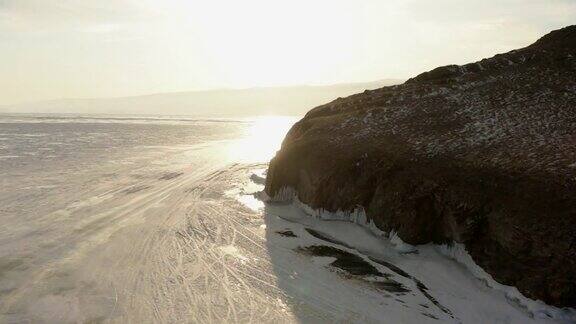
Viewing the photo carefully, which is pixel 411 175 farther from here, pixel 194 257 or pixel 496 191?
pixel 194 257

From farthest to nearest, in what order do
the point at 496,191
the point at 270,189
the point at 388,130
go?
1. the point at 270,189
2. the point at 388,130
3. the point at 496,191

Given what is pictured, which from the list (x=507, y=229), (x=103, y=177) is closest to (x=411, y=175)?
(x=507, y=229)

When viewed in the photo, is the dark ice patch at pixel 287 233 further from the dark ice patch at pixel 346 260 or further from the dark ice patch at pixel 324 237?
the dark ice patch at pixel 346 260

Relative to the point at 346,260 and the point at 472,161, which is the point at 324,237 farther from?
the point at 472,161

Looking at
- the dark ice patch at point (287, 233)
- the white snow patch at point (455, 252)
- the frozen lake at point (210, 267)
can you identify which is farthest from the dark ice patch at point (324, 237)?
the white snow patch at point (455, 252)

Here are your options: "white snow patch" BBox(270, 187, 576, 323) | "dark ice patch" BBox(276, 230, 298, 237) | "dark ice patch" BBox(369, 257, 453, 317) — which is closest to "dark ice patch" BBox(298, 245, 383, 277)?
"dark ice patch" BBox(369, 257, 453, 317)

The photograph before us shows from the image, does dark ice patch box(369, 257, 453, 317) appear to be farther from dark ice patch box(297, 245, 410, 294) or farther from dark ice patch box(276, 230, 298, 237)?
dark ice patch box(276, 230, 298, 237)
